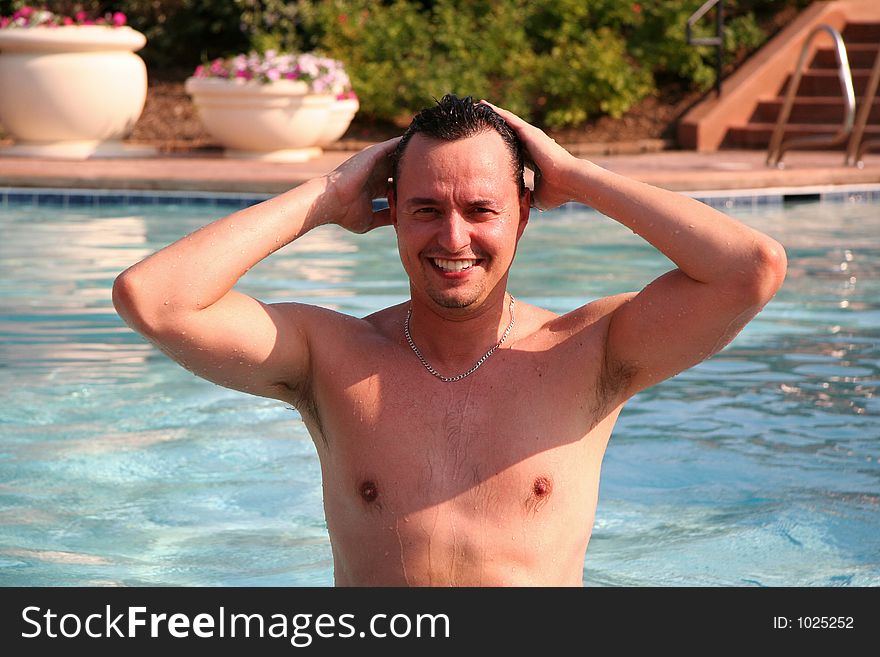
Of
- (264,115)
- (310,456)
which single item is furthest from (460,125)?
(264,115)

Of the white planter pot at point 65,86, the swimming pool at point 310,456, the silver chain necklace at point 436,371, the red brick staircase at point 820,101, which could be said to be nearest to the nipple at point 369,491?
the silver chain necklace at point 436,371

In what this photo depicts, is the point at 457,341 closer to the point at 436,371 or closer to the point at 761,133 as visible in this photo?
the point at 436,371

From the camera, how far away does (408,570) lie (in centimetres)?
308

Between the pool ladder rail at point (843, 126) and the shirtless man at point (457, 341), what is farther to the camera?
the pool ladder rail at point (843, 126)

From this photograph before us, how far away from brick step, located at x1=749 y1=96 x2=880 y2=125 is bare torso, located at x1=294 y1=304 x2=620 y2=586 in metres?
13.4

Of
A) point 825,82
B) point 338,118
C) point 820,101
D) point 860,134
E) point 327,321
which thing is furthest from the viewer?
point 825,82

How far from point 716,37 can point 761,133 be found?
1.32 m

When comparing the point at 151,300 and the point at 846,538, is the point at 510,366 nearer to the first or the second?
the point at 151,300

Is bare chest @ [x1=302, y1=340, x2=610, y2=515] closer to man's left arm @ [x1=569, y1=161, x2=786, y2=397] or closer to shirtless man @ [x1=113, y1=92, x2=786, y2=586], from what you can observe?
shirtless man @ [x1=113, y1=92, x2=786, y2=586]

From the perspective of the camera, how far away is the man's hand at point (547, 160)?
3.13 meters

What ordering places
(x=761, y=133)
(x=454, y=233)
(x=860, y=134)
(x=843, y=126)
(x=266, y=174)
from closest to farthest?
(x=454, y=233) → (x=266, y=174) → (x=843, y=126) → (x=860, y=134) → (x=761, y=133)

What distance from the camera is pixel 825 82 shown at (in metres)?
16.4

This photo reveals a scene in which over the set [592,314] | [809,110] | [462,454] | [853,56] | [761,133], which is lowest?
[761,133]

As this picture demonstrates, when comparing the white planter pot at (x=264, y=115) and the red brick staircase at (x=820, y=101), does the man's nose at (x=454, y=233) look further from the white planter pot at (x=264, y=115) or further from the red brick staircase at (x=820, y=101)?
the red brick staircase at (x=820, y=101)
